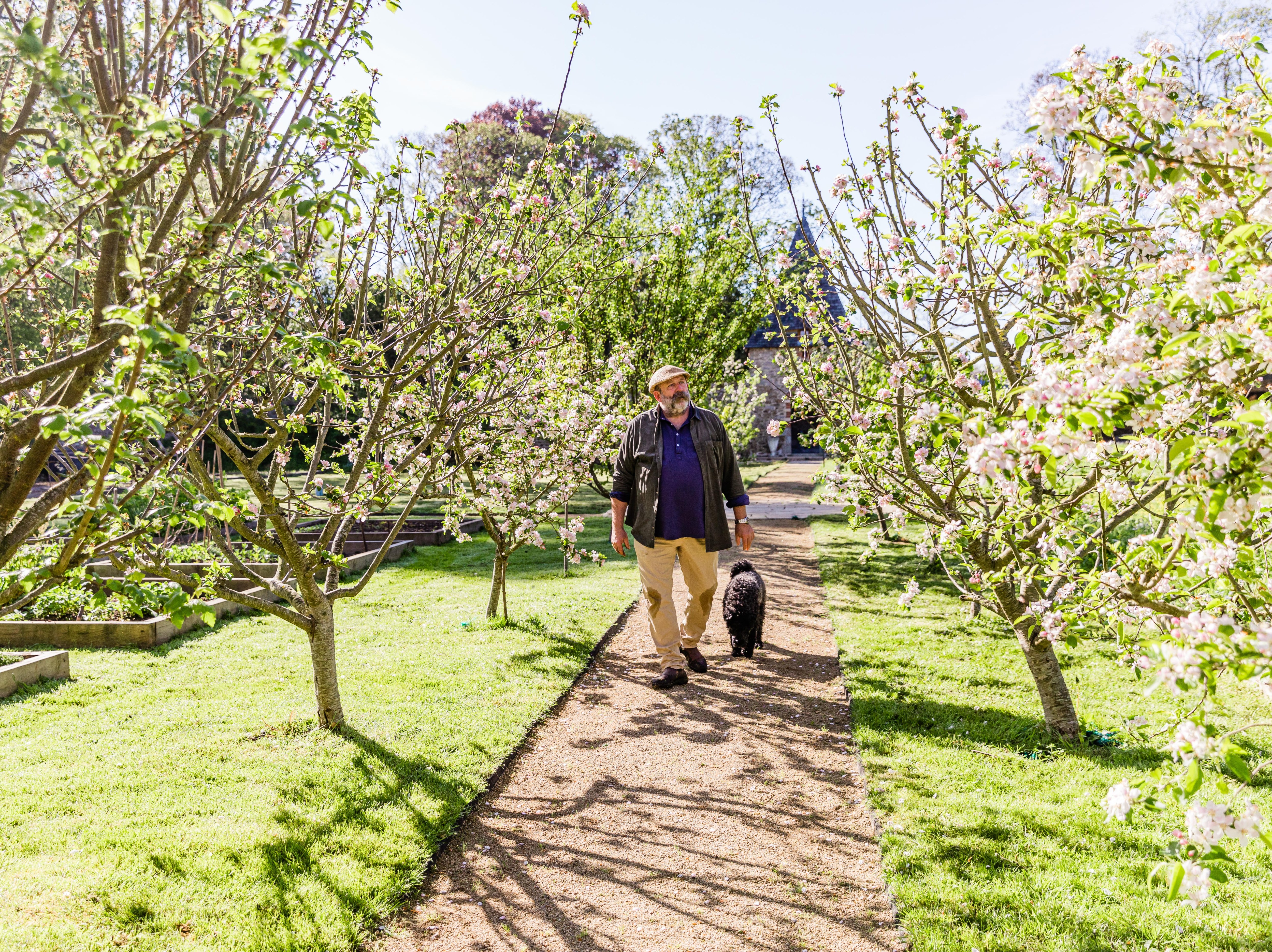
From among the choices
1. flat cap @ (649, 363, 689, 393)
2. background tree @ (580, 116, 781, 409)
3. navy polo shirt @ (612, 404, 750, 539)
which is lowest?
navy polo shirt @ (612, 404, 750, 539)

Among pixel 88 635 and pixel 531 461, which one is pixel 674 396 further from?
pixel 88 635

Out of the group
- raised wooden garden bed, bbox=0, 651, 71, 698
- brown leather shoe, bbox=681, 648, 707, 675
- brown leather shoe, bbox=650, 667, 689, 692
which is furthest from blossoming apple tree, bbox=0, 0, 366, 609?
brown leather shoe, bbox=681, 648, 707, 675

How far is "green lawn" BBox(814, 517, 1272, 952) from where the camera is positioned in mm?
3146

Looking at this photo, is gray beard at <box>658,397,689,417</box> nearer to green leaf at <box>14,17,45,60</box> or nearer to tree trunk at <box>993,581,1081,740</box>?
tree trunk at <box>993,581,1081,740</box>

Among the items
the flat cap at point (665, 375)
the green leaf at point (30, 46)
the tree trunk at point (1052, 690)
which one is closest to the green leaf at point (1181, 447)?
Answer: the green leaf at point (30, 46)

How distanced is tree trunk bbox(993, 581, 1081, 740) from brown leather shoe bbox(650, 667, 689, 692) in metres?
2.32

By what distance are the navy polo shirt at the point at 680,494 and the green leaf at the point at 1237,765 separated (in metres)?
4.38

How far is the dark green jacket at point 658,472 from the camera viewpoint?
6.08 metres

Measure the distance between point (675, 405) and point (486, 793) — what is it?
9.72 feet

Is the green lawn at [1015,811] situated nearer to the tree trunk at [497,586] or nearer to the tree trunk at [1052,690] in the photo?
the tree trunk at [1052,690]

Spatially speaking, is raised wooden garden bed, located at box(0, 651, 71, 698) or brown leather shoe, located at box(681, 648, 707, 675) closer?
raised wooden garden bed, located at box(0, 651, 71, 698)

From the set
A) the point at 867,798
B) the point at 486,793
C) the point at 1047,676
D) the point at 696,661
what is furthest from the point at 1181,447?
the point at 696,661

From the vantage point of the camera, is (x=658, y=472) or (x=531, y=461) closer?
(x=658, y=472)

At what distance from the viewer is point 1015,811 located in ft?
13.4
